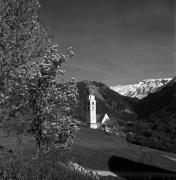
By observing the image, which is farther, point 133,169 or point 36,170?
point 133,169

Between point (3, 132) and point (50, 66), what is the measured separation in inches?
469

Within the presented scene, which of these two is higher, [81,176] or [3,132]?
[3,132]

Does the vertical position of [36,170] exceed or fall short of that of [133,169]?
it exceeds it

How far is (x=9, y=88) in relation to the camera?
1695cm

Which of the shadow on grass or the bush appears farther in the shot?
the shadow on grass

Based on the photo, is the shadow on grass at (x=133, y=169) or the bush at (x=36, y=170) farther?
the shadow on grass at (x=133, y=169)

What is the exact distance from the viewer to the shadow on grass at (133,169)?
205 feet

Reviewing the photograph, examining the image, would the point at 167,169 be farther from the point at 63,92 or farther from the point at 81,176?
the point at 81,176

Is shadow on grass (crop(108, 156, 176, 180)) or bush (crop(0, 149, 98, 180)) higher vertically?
bush (crop(0, 149, 98, 180))

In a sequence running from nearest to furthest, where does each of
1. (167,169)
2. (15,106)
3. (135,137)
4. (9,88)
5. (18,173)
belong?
(18,173), (9,88), (15,106), (167,169), (135,137)

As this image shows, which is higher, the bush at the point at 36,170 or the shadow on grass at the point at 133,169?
the bush at the point at 36,170

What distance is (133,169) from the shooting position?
2660 inches

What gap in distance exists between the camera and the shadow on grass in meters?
62.5

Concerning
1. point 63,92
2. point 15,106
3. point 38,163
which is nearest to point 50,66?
point 63,92
